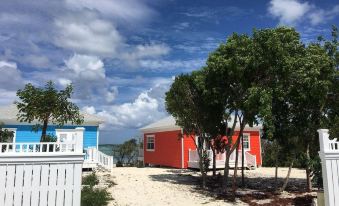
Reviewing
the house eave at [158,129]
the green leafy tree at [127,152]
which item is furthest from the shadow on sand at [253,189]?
the green leafy tree at [127,152]

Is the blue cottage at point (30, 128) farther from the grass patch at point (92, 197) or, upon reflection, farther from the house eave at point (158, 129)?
the grass patch at point (92, 197)

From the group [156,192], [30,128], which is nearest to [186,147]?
[30,128]

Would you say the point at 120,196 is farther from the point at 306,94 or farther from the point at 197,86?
the point at 306,94

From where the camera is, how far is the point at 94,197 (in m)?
14.5

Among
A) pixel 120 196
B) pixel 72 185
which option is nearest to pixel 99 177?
pixel 120 196

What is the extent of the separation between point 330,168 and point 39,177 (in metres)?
8.80

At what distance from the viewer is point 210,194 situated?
59.6 feet

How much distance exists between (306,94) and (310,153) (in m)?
4.05

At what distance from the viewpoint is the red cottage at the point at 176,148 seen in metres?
29.9

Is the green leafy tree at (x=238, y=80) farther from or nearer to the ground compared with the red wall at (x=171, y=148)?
farther from the ground

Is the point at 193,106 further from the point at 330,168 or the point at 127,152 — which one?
the point at 127,152

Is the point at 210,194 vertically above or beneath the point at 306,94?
beneath

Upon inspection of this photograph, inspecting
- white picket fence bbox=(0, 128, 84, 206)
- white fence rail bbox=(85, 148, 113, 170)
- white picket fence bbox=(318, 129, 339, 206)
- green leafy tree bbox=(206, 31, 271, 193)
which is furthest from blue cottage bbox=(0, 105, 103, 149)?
white picket fence bbox=(318, 129, 339, 206)

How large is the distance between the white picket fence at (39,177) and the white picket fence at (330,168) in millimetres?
7464
